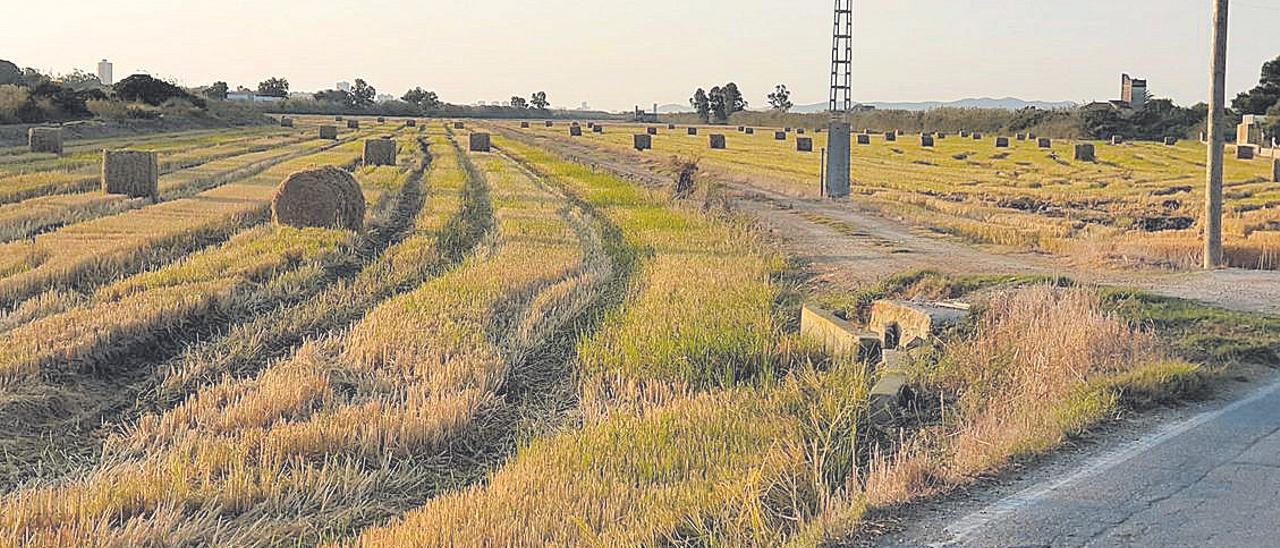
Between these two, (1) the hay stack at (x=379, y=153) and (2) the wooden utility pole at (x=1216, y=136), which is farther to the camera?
(1) the hay stack at (x=379, y=153)

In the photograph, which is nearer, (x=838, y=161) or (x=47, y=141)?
(x=838, y=161)

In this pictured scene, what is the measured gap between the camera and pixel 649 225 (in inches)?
940

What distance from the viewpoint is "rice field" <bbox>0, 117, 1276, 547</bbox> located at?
727cm

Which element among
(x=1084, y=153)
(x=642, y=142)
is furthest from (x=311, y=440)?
(x=642, y=142)

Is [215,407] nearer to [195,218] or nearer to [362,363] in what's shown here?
[362,363]

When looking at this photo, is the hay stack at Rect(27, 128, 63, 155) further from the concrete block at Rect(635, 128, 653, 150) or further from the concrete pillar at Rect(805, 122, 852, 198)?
the concrete block at Rect(635, 128, 653, 150)

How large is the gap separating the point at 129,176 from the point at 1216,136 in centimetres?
2188

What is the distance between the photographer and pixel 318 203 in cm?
2267

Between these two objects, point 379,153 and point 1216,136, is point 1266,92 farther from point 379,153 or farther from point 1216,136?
point 1216,136

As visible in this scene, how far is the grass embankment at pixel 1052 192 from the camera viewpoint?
67.0 feet

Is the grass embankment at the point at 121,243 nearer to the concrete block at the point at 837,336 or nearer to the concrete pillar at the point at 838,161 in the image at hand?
the concrete block at the point at 837,336

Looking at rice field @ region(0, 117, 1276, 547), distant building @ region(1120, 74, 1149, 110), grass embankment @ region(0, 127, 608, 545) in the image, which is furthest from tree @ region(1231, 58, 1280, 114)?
grass embankment @ region(0, 127, 608, 545)

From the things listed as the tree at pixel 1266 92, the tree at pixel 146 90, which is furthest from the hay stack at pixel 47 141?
the tree at pixel 1266 92

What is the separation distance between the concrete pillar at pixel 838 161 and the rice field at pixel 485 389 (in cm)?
1025
